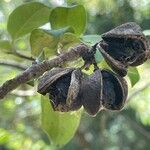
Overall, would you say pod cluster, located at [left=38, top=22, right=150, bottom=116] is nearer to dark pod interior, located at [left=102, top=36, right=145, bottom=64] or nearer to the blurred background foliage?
dark pod interior, located at [left=102, top=36, right=145, bottom=64]

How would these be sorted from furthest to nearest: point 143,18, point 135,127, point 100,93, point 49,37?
point 135,127
point 143,18
point 49,37
point 100,93

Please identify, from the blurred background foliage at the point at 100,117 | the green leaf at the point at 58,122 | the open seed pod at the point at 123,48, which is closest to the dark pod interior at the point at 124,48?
the open seed pod at the point at 123,48

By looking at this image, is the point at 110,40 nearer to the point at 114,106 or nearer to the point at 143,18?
the point at 114,106

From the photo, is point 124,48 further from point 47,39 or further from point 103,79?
point 47,39

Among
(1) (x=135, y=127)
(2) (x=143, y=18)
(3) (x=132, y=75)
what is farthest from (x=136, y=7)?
(3) (x=132, y=75)

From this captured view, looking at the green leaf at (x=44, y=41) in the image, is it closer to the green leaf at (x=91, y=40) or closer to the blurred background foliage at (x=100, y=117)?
the green leaf at (x=91, y=40)

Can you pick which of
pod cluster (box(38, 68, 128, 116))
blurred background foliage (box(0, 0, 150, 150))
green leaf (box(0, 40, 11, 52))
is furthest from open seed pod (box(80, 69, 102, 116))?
blurred background foliage (box(0, 0, 150, 150))
